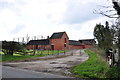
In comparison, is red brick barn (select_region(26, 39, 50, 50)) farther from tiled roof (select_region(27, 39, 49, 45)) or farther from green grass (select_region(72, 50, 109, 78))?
green grass (select_region(72, 50, 109, 78))

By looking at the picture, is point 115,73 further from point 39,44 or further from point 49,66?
point 39,44

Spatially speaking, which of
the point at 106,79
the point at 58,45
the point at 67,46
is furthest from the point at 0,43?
the point at 67,46

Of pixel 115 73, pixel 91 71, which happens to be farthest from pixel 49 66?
pixel 115 73

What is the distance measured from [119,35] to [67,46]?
5786cm

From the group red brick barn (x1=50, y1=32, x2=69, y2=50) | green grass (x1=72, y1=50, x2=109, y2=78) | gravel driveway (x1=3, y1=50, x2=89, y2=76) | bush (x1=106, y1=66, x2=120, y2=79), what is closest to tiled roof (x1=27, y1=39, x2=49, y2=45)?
red brick barn (x1=50, y1=32, x2=69, y2=50)

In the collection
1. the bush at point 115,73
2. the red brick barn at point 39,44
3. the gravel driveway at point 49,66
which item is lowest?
the gravel driveway at point 49,66

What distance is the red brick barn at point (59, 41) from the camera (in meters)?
62.7

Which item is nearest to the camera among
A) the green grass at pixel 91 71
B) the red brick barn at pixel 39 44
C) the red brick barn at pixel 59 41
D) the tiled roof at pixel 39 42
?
the green grass at pixel 91 71

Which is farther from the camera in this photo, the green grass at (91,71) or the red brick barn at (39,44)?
the red brick barn at (39,44)

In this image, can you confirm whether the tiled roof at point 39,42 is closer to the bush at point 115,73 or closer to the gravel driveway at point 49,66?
the gravel driveway at point 49,66

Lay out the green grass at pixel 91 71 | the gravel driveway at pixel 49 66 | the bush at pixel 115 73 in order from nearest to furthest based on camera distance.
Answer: the bush at pixel 115 73
the green grass at pixel 91 71
the gravel driveway at pixel 49 66

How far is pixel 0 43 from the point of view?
89.1 feet

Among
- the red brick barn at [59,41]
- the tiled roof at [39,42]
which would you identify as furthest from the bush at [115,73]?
the tiled roof at [39,42]

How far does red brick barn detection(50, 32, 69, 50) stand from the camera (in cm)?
6266
